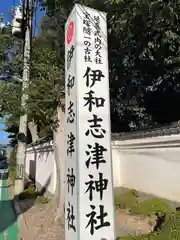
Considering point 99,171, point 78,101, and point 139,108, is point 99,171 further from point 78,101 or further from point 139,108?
point 139,108

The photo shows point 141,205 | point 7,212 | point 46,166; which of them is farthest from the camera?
point 46,166

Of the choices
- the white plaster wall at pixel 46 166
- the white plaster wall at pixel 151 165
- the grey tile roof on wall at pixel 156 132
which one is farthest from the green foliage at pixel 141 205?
the white plaster wall at pixel 46 166

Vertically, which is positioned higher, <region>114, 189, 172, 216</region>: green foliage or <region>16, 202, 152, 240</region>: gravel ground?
<region>114, 189, 172, 216</region>: green foliage

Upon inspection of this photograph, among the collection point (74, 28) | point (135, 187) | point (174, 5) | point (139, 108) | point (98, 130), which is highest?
point (174, 5)

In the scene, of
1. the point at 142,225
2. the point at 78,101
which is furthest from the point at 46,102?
the point at 78,101

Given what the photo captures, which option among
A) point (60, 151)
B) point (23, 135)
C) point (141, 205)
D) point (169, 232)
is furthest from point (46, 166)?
point (169, 232)

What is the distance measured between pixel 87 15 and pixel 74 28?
26 centimetres

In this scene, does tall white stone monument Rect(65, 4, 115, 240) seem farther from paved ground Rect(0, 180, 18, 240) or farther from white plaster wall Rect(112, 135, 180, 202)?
white plaster wall Rect(112, 135, 180, 202)

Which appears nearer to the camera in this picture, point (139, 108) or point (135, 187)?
point (135, 187)

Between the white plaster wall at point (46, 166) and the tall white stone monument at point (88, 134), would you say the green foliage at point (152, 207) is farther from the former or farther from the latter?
the white plaster wall at point (46, 166)

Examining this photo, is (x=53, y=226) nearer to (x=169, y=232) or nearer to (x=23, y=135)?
(x=169, y=232)

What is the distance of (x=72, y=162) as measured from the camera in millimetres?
3721

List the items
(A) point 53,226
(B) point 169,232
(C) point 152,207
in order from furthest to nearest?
1. (C) point 152,207
2. (A) point 53,226
3. (B) point 169,232

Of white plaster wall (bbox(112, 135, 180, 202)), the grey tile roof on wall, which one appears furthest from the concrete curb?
the grey tile roof on wall
